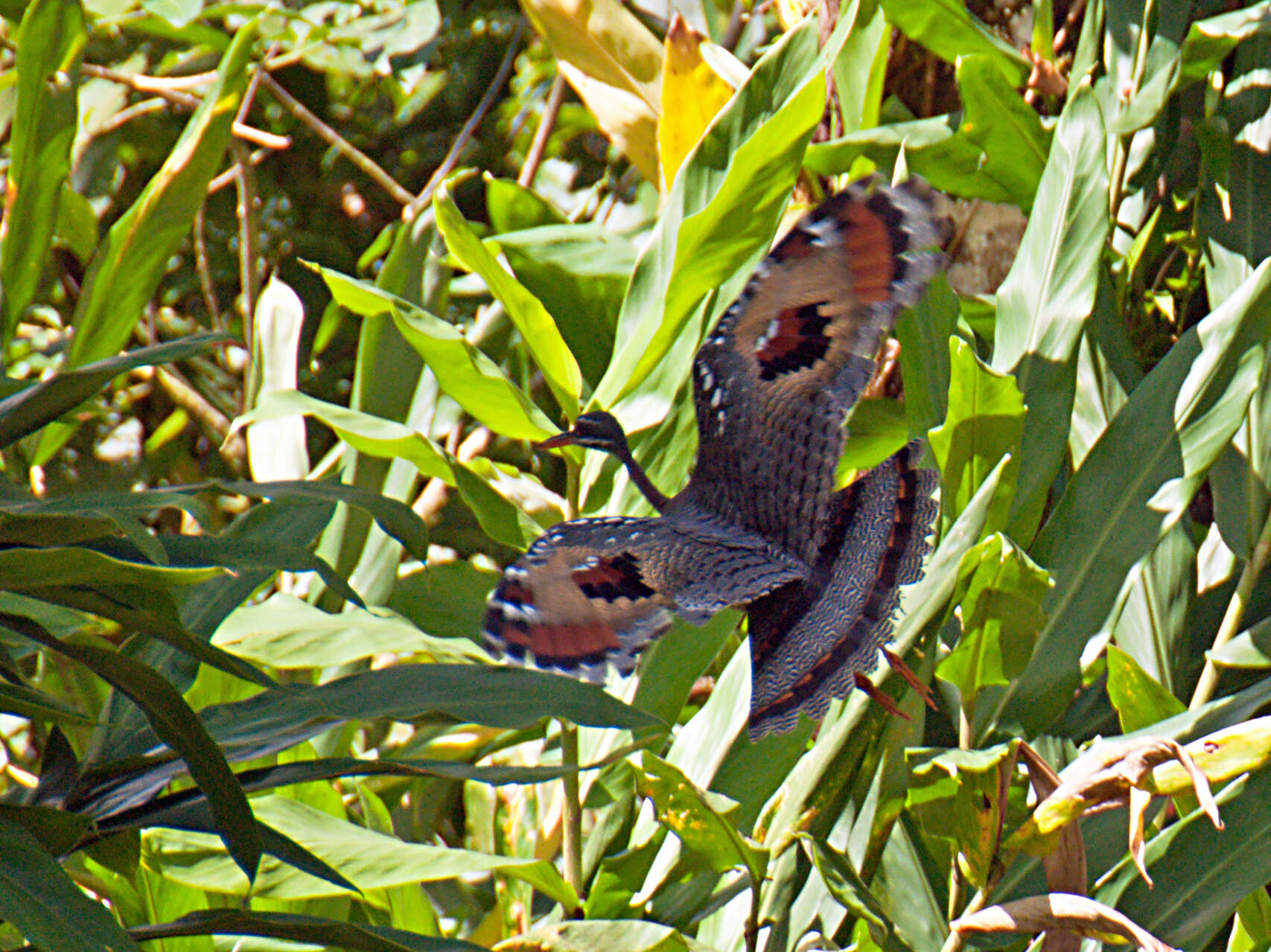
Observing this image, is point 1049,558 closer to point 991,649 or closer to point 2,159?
point 991,649

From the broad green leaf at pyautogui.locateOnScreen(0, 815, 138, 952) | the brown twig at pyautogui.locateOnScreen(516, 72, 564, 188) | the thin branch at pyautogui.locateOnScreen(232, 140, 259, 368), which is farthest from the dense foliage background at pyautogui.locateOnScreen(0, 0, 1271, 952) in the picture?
the brown twig at pyautogui.locateOnScreen(516, 72, 564, 188)

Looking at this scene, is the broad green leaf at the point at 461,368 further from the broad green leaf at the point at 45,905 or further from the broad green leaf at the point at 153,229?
the broad green leaf at the point at 45,905

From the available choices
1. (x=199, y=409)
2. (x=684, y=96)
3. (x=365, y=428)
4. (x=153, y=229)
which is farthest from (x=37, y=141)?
(x=199, y=409)

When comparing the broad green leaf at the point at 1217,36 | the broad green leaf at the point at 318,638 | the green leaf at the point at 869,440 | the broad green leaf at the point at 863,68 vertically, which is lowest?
the broad green leaf at the point at 318,638

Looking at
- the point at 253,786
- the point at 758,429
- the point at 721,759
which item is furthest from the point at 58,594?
the point at 721,759

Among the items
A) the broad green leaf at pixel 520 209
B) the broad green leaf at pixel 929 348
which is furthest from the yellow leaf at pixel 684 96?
the broad green leaf at pixel 929 348
